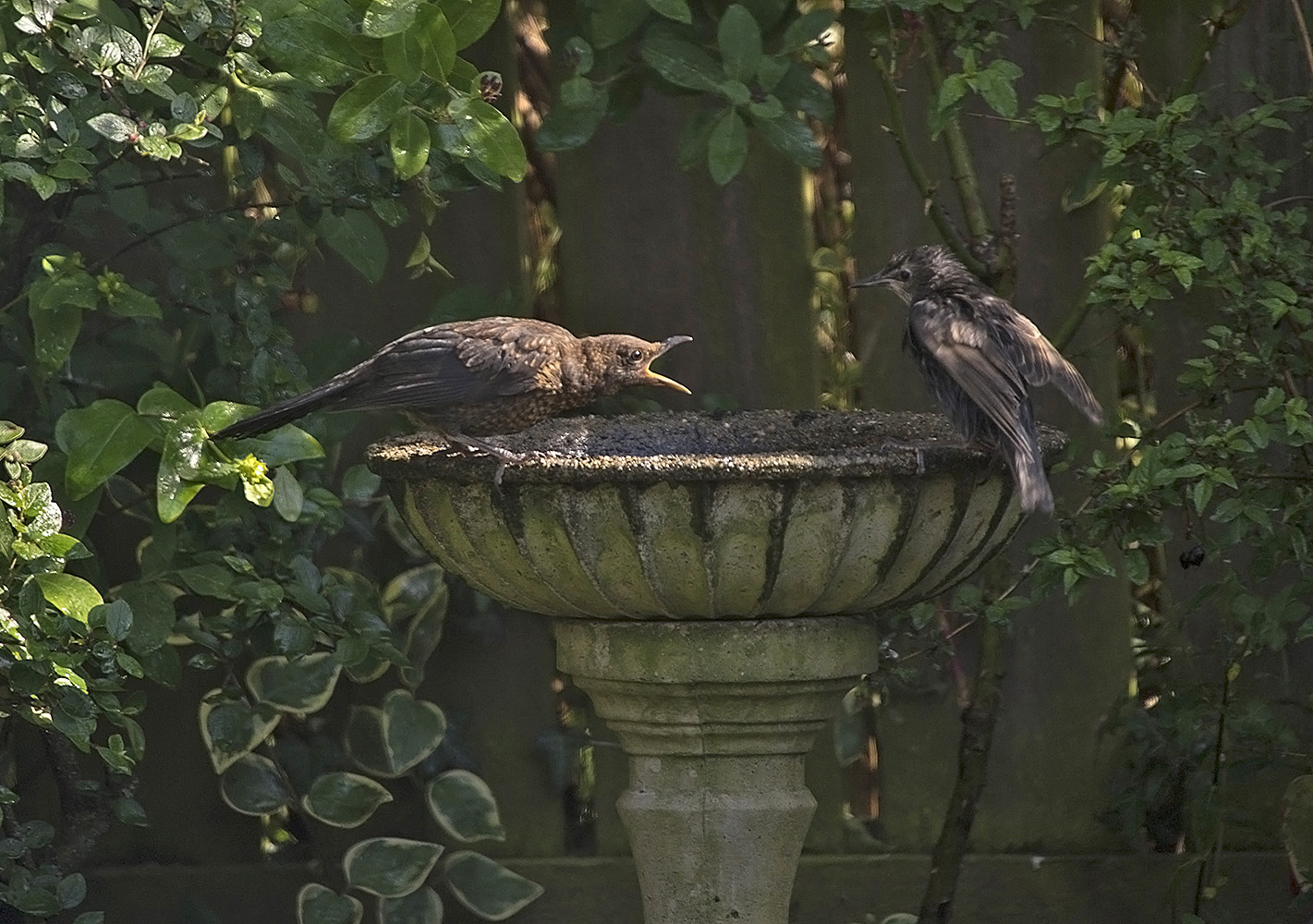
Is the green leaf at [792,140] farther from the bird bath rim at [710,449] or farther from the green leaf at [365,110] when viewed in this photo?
the green leaf at [365,110]

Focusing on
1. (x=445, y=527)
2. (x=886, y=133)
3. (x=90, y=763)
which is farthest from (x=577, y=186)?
(x=90, y=763)

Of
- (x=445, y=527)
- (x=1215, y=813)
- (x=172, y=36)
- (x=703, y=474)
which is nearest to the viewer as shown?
(x=703, y=474)

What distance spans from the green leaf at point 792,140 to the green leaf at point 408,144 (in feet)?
2.73

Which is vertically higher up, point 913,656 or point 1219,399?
point 1219,399

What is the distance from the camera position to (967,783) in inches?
159

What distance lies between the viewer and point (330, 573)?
4.07 meters

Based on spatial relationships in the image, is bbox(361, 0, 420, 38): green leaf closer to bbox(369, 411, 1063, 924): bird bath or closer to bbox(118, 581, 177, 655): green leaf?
bbox(369, 411, 1063, 924): bird bath

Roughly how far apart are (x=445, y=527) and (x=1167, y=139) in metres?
1.60

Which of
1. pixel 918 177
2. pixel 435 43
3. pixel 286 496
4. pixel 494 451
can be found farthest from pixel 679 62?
pixel 286 496

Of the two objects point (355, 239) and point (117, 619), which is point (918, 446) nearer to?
point (355, 239)

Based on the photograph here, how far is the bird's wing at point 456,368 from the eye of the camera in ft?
10.9

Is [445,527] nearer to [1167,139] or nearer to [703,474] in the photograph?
[703,474]

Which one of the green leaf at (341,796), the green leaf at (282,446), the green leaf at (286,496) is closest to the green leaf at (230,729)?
the green leaf at (341,796)

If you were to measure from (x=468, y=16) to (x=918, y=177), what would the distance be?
1.15 meters
